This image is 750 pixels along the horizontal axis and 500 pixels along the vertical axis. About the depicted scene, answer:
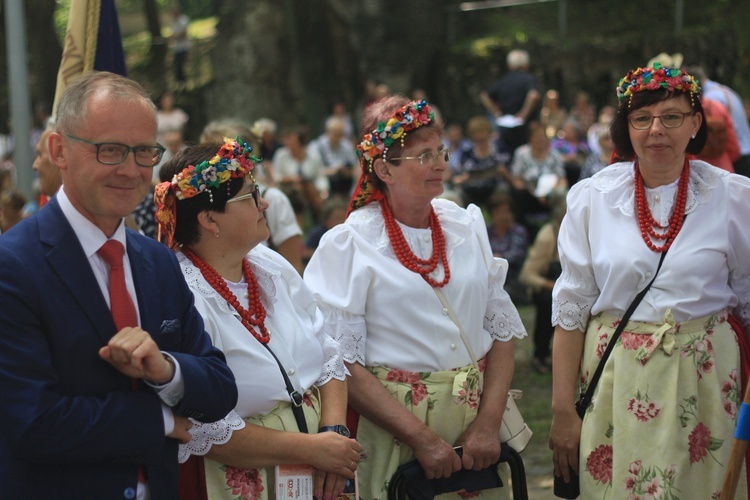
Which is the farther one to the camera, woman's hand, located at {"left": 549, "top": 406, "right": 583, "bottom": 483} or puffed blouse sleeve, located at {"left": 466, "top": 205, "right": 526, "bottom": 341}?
puffed blouse sleeve, located at {"left": 466, "top": 205, "right": 526, "bottom": 341}

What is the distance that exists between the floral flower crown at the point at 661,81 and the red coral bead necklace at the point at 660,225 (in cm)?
36

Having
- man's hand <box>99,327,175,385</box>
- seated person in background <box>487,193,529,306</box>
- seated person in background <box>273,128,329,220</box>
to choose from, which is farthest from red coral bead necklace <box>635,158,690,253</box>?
seated person in background <box>273,128,329,220</box>

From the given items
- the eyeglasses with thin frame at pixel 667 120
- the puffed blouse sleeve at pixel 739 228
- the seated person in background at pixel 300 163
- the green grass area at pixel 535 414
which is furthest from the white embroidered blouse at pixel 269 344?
the seated person in background at pixel 300 163

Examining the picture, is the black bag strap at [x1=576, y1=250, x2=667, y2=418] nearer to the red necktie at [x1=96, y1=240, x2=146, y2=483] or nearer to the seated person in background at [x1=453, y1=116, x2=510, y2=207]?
the red necktie at [x1=96, y1=240, x2=146, y2=483]

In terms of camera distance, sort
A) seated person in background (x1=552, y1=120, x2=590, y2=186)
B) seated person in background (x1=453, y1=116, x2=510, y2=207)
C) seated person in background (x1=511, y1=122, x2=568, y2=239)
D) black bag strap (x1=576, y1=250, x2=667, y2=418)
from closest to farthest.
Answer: black bag strap (x1=576, y1=250, x2=667, y2=418)
seated person in background (x1=511, y1=122, x2=568, y2=239)
seated person in background (x1=453, y1=116, x2=510, y2=207)
seated person in background (x1=552, y1=120, x2=590, y2=186)

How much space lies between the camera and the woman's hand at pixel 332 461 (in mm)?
3414

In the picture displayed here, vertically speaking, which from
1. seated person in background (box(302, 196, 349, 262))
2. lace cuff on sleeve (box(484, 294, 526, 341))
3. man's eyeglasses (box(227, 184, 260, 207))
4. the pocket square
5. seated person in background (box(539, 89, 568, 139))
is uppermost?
man's eyeglasses (box(227, 184, 260, 207))

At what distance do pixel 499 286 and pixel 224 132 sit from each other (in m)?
2.08

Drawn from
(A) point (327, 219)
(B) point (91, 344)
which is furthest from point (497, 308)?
(A) point (327, 219)

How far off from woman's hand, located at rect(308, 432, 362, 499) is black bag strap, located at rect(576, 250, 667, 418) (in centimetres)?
103

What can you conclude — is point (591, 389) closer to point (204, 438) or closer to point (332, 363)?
point (332, 363)

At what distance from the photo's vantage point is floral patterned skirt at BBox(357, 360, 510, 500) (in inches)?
154

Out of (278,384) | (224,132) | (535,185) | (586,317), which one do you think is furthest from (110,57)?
(535,185)

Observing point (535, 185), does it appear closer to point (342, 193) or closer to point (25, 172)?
point (342, 193)
